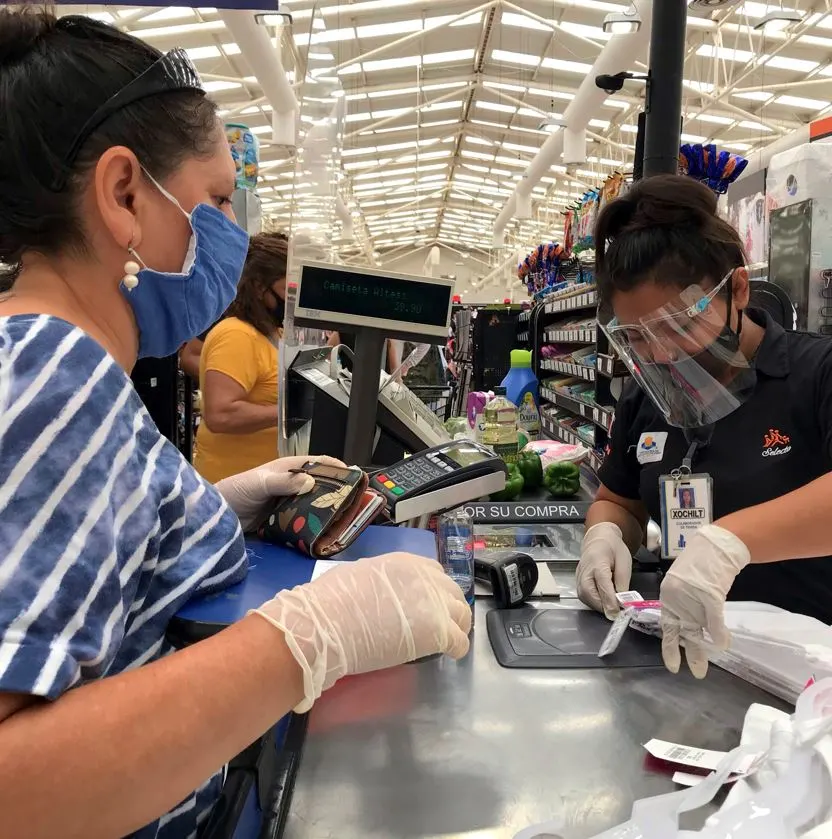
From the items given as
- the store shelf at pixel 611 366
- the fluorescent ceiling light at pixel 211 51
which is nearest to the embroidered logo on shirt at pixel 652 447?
the store shelf at pixel 611 366

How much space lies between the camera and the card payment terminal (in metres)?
1.45

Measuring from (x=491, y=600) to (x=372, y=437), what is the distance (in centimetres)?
57

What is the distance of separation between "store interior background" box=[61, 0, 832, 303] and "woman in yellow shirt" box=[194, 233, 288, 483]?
924 millimetres

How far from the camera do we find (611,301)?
1869 millimetres

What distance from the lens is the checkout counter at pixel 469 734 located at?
0.92 metres

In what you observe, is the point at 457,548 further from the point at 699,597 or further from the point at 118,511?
the point at 118,511

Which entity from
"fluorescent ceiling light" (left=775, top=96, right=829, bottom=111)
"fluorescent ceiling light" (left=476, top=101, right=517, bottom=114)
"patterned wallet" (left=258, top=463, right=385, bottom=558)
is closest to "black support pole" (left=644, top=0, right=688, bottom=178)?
"patterned wallet" (left=258, top=463, right=385, bottom=558)

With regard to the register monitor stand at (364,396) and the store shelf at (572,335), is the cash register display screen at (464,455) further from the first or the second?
the store shelf at (572,335)

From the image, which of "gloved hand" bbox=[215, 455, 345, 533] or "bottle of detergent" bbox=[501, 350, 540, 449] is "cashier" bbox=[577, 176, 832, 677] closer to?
"gloved hand" bbox=[215, 455, 345, 533]

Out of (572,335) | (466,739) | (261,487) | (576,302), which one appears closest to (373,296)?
(261,487)

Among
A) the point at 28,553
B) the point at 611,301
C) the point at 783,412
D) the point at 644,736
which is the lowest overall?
the point at 644,736

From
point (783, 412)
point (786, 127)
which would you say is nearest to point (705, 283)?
point (783, 412)

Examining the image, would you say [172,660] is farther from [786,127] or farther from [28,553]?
[786,127]

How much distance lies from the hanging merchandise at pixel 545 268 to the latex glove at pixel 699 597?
4.95 m
